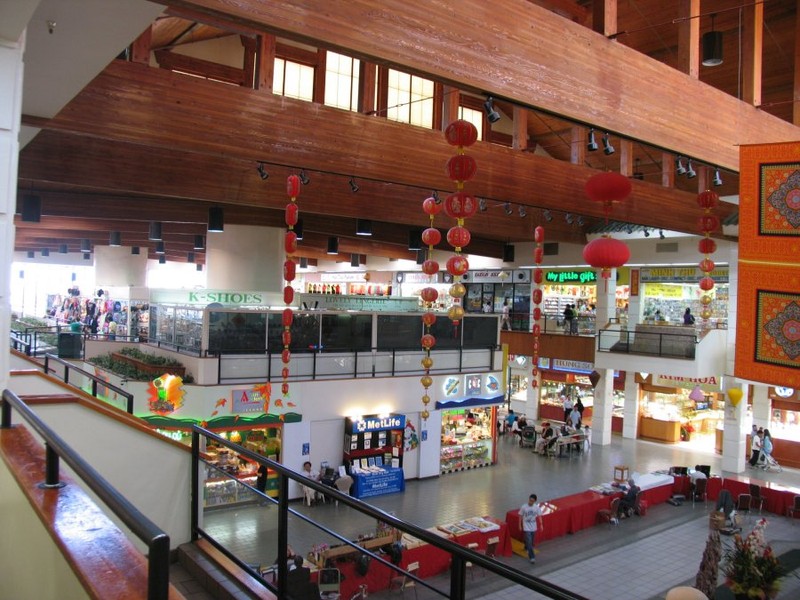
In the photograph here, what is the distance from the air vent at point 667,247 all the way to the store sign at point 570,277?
3.54 meters

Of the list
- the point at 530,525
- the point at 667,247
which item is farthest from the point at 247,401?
the point at 667,247

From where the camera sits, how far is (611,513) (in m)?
13.0

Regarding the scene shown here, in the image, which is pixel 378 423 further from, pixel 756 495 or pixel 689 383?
pixel 689 383

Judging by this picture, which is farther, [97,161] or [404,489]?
[404,489]

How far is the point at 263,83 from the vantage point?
23.8ft

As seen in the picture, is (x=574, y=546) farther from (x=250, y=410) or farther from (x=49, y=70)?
(x=49, y=70)

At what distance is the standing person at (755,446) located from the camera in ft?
59.1

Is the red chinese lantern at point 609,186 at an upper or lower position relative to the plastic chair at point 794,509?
upper

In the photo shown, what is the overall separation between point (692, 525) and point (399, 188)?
9.36 m

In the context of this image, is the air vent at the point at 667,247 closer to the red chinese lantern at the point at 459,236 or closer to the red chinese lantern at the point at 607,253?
the red chinese lantern at the point at 459,236

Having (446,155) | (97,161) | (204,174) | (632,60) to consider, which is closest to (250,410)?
(204,174)

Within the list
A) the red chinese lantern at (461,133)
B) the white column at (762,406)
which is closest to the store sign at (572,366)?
the white column at (762,406)

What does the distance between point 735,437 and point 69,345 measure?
58.6 ft

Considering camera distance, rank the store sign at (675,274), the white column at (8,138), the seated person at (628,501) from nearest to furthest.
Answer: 1. the white column at (8,138)
2. the seated person at (628,501)
3. the store sign at (675,274)
